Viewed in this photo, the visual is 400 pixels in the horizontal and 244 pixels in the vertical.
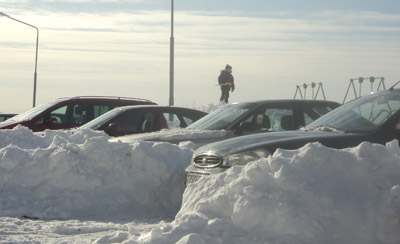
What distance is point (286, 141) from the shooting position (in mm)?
7633

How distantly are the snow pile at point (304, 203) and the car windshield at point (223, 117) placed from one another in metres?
4.80

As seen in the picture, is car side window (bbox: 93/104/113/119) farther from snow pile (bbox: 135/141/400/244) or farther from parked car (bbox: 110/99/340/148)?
snow pile (bbox: 135/141/400/244)

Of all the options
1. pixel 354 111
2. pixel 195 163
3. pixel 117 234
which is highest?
pixel 354 111

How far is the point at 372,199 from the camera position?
6023 mm

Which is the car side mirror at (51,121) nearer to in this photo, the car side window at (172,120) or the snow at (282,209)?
the car side window at (172,120)

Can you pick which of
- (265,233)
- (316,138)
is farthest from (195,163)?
(265,233)

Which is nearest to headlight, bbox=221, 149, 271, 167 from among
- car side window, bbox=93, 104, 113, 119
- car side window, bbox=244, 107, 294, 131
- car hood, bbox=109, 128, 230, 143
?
car hood, bbox=109, 128, 230, 143

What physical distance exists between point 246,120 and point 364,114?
10.4ft

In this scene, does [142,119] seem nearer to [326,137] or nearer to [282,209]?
[326,137]

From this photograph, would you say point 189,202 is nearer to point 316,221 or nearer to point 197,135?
point 316,221

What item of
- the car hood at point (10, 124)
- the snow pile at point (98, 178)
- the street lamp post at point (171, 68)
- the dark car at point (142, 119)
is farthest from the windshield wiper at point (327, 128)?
the street lamp post at point (171, 68)

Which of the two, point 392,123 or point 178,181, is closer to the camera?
point 392,123

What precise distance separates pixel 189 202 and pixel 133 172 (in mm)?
3212

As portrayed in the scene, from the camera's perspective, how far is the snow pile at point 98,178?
30.8ft
